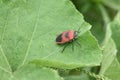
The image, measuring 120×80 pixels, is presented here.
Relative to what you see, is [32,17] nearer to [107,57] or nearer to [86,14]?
[107,57]

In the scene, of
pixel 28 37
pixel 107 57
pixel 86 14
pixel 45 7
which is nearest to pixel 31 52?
pixel 28 37

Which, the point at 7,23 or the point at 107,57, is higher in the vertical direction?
the point at 7,23

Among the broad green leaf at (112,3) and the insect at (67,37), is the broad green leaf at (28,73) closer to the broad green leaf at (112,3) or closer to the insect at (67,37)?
the insect at (67,37)

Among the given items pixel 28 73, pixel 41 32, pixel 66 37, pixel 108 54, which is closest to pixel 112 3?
pixel 108 54

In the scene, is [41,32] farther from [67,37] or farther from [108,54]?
[108,54]

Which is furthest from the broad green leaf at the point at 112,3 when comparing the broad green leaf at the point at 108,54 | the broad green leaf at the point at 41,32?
the broad green leaf at the point at 41,32

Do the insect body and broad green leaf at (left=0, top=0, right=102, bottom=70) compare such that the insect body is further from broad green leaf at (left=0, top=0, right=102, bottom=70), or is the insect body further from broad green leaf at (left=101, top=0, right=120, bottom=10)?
broad green leaf at (left=101, top=0, right=120, bottom=10)

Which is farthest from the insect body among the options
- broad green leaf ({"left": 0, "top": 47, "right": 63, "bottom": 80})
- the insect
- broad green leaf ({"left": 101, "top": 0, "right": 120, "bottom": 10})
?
broad green leaf ({"left": 101, "top": 0, "right": 120, "bottom": 10})
